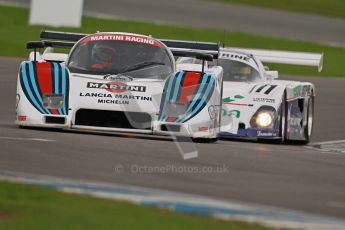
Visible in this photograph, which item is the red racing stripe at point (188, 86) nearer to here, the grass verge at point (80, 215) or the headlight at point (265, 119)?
the headlight at point (265, 119)

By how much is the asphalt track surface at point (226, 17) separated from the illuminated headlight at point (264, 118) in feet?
51.8

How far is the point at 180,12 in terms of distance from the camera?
106ft

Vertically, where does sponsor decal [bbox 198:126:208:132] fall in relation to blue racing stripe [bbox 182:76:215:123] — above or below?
below

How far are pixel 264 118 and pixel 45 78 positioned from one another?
3.23 metres

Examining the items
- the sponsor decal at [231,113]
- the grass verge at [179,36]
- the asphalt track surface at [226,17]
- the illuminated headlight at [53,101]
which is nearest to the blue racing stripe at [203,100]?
the illuminated headlight at [53,101]

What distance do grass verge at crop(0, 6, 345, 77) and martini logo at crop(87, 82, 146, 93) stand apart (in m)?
12.5

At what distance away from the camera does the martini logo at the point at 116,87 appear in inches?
476

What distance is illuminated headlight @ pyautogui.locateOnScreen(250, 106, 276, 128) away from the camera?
14.2 metres

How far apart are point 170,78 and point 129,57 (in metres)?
0.96

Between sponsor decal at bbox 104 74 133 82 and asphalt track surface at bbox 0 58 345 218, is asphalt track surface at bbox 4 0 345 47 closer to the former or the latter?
sponsor decal at bbox 104 74 133 82

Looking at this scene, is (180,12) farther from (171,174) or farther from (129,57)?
(171,174)

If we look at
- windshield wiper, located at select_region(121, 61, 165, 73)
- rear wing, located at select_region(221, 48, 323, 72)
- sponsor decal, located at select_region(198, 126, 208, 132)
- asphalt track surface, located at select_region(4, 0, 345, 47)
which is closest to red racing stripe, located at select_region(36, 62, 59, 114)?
windshield wiper, located at select_region(121, 61, 165, 73)

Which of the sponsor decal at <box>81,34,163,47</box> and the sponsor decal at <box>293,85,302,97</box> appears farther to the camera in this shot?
the sponsor decal at <box>293,85,302,97</box>

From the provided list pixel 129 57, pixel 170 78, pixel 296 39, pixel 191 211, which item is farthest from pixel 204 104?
pixel 296 39
